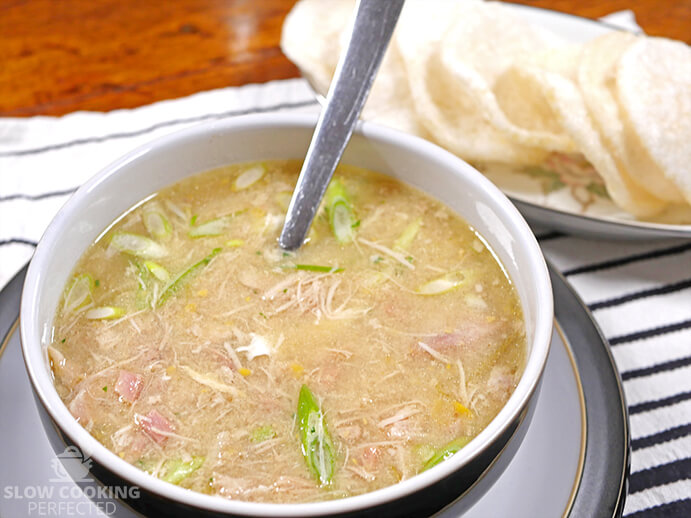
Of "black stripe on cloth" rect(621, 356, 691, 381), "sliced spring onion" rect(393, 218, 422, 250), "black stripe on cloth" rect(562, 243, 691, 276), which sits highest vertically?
"sliced spring onion" rect(393, 218, 422, 250)

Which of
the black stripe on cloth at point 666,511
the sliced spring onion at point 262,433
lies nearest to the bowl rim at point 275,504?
the sliced spring onion at point 262,433

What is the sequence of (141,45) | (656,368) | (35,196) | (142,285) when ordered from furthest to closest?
(141,45), (35,196), (656,368), (142,285)

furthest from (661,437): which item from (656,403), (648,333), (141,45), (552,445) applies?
(141,45)

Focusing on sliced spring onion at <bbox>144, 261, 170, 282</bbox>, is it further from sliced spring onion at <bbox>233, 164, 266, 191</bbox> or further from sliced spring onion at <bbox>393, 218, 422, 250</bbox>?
sliced spring onion at <bbox>393, 218, 422, 250</bbox>

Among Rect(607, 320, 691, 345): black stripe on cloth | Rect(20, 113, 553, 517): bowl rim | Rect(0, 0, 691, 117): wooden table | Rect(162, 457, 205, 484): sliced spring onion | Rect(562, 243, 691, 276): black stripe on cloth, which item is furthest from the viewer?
Rect(0, 0, 691, 117): wooden table

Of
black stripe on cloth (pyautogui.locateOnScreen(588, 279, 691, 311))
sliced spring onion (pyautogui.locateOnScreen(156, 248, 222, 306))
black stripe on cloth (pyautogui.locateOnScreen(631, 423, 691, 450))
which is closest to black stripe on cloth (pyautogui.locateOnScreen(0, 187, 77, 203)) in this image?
sliced spring onion (pyautogui.locateOnScreen(156, 248, 222, 306))

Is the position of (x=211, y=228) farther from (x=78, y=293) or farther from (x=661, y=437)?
(x=661, y=437)

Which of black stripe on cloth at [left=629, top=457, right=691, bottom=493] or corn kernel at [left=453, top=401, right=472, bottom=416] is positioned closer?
corn kernel at [left=453, top=401, right=472, bottom=416]

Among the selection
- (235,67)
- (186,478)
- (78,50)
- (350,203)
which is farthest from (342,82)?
(78,50)

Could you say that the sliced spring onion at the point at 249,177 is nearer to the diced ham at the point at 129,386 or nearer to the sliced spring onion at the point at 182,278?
the sliced spring onion at the point at 182,278
